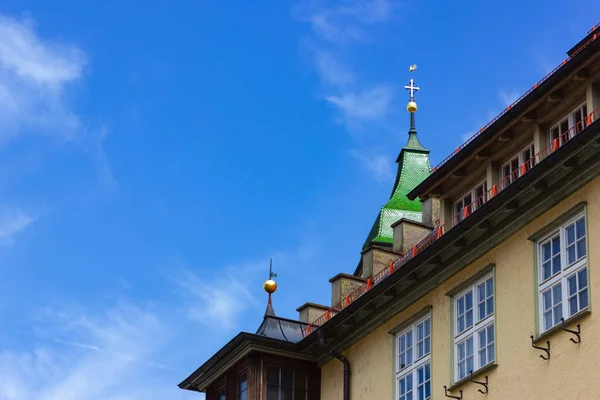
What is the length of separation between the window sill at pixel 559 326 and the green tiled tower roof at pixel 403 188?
92.2ft

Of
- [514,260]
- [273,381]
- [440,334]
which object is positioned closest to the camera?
[514,260]

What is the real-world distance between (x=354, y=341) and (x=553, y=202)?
27.6 ft

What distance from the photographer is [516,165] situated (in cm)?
3127

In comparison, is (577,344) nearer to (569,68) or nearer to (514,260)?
(514,260)

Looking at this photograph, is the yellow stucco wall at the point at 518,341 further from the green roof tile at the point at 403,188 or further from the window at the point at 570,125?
the green roof tile at the point at 403,188

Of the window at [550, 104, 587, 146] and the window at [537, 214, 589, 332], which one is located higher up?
the window at [550, 104, 587, 146]

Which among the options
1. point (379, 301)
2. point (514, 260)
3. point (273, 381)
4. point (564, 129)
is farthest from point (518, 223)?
point (273, 381)

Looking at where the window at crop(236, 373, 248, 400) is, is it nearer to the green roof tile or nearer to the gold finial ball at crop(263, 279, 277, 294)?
the gold finial ball at crop(263, 279, 277, 294)

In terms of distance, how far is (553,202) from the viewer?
89.0 feet

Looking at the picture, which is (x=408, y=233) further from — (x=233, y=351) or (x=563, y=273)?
(x=563, y=273)

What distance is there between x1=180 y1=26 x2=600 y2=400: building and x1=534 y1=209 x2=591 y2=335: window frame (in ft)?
0.10

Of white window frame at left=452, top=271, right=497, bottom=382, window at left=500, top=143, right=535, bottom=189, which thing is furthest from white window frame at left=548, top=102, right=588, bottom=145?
white window frame at left=452, top=271, right=497, bottom=382

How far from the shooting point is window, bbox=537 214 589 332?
85.1 ft

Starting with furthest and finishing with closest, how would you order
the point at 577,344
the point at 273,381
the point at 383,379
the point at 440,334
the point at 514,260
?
the point at 273,381 → the point at 383,379 → the point at 440,334 → the point at 514,260 → the point at 577,344
